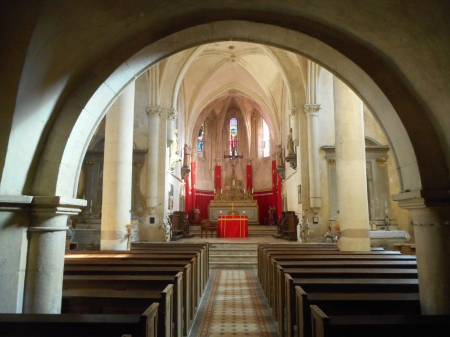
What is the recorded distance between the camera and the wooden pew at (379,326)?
230 cm

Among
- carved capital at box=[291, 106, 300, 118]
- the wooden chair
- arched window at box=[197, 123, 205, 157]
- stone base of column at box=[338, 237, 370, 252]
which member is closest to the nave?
stone base of column at box=[338, 237, 370, 252]

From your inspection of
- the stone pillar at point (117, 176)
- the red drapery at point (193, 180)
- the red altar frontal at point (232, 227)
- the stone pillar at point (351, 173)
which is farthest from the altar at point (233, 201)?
the stone pillar at point (117, 176)

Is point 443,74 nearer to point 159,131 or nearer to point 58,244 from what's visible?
point 58,244

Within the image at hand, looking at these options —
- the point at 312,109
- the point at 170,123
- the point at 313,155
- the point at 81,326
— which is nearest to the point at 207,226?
the point at 170,123

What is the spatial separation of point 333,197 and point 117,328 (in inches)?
502

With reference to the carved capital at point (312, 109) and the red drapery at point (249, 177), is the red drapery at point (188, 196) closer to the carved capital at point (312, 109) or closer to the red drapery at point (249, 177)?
the red drapery at point (249, 177)

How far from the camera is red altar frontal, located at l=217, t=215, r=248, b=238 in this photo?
18.0 metres

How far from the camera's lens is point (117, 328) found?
234 centimetres

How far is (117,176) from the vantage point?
27.7ft

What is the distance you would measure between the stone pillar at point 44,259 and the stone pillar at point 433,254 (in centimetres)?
347

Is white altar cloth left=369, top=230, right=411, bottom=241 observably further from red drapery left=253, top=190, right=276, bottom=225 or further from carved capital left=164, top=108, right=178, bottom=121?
red drapery left=253, top=190, right=276, bottom=225

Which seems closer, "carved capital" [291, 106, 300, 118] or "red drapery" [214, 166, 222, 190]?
"carved capital" [291, 106, 300, 118]

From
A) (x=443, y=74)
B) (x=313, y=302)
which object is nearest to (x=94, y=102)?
(x=313, y=302)

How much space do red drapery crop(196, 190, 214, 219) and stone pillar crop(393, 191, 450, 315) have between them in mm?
24213
